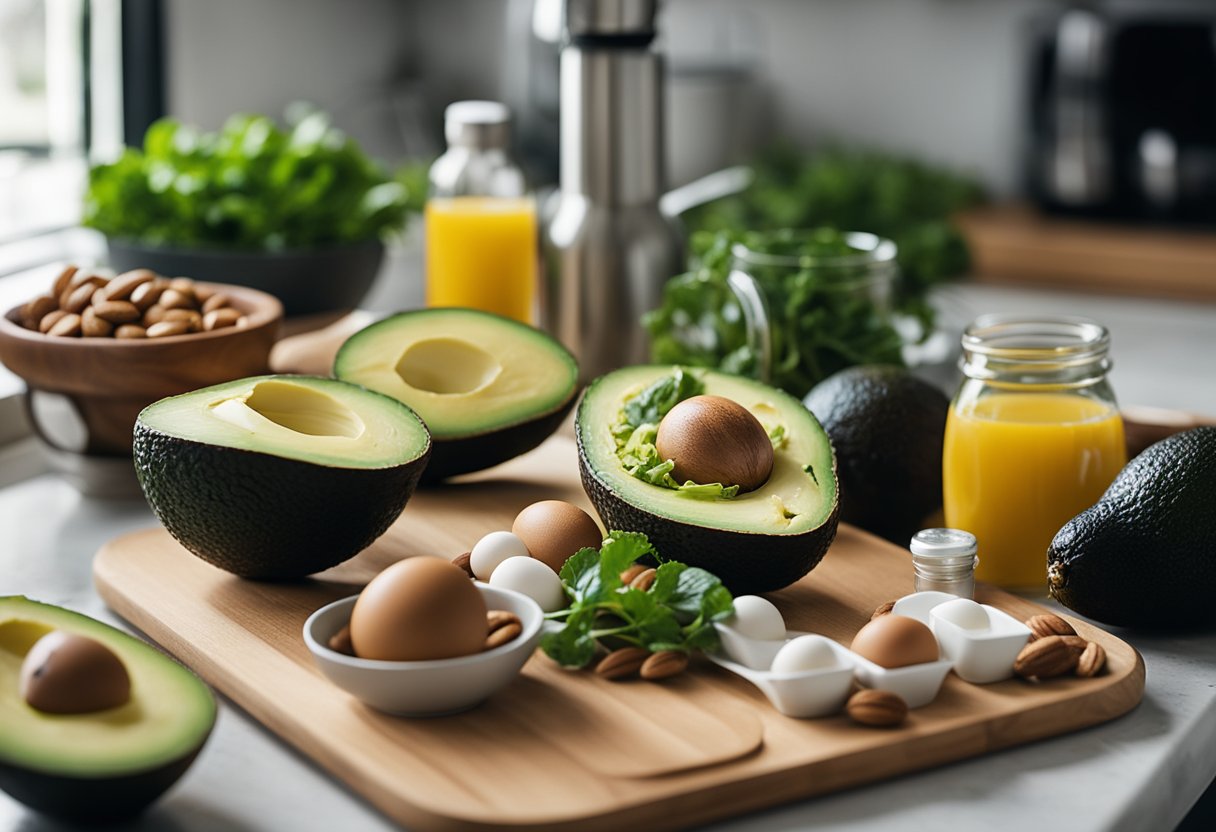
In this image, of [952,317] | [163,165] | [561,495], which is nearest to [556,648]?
[561,495]

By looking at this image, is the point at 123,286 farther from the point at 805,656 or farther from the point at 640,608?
the point at 805,656

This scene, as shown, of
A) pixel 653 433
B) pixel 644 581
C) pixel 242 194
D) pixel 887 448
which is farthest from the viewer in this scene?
pixel 242 194

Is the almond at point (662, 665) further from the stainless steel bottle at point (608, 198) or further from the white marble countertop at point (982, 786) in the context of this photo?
the stainless steel bottle at point (608, 198)

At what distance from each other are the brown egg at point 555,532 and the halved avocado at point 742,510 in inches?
0.7

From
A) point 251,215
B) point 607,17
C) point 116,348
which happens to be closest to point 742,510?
point 116,348

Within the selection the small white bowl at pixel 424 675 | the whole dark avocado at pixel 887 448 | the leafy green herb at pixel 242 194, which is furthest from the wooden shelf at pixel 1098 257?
the small white bowl at pixel 424 675

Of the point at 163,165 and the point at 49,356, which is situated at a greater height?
the point at 163,165

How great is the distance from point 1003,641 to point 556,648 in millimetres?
272

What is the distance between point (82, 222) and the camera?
1631mm

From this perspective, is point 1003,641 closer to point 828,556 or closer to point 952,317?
point 828,556

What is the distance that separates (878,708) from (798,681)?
0.15 ft

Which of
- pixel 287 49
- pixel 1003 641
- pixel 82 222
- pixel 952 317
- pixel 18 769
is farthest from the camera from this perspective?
pixel 287 49

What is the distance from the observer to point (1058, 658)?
2.96 feet

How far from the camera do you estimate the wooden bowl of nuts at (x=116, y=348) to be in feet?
3.99
